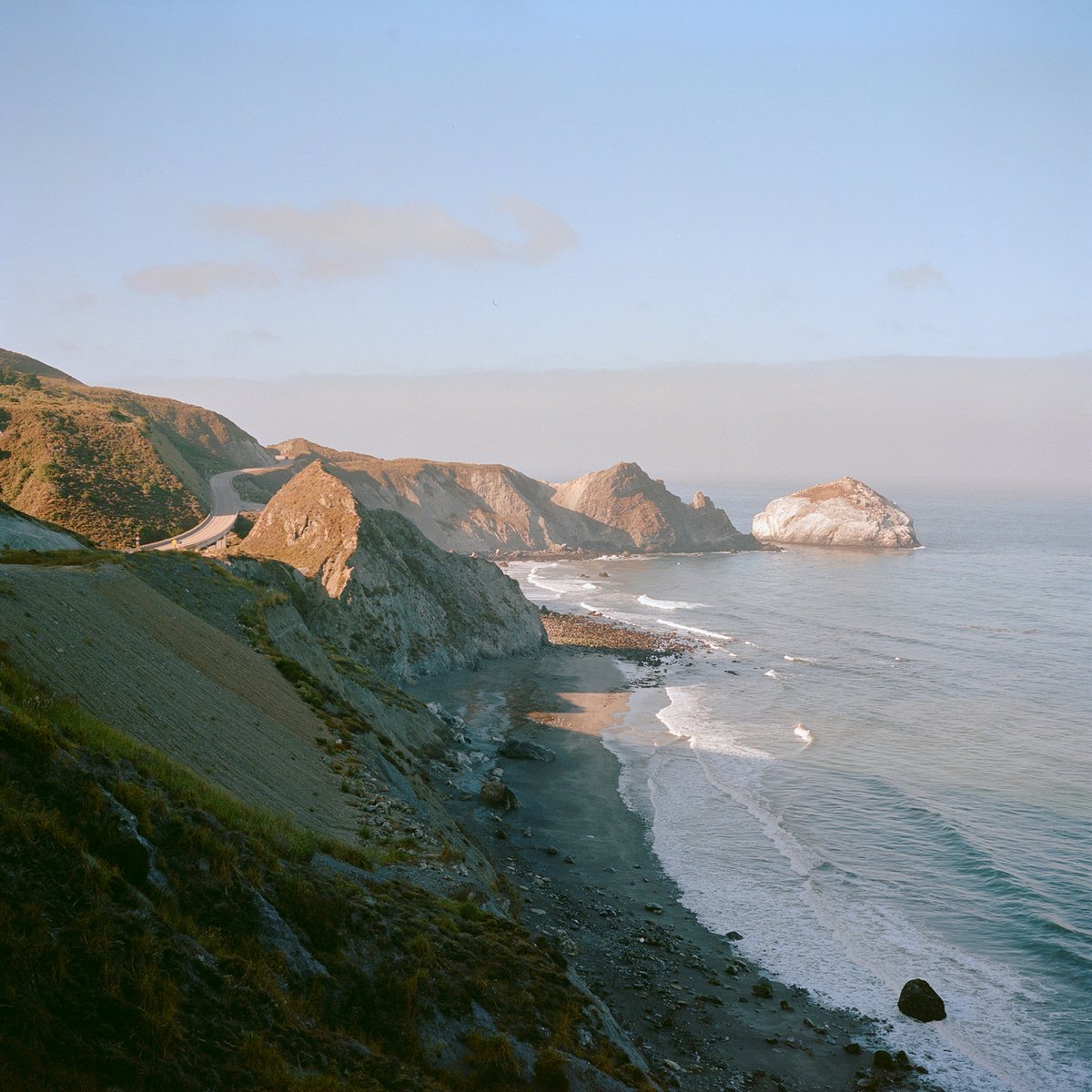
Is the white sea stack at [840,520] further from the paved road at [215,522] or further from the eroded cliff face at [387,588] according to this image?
the paved road at [215,522]

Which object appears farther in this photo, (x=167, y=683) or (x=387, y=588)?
(x=387, y=588)

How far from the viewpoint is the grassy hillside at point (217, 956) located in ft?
28.1

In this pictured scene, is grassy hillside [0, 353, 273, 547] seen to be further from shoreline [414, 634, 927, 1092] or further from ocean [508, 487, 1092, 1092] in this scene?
ocean [508, 487, 1092, 1092]

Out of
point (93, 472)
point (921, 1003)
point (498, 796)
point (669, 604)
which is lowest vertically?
point (921, 1003)

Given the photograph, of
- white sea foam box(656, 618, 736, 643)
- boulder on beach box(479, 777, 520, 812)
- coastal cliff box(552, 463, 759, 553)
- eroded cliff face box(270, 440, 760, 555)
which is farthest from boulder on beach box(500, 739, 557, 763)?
coastal cliff box(552, 463, 759, 553)

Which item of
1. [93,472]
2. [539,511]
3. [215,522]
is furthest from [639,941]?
[539,511]

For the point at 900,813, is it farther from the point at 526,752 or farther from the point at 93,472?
the point at 93,472

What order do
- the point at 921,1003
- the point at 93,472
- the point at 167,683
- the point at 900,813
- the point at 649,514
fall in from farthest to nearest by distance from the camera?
the point at 649,514 < the point at 93,472 < the point at 900,813 < the point at 921,1003 < the point at 167,683

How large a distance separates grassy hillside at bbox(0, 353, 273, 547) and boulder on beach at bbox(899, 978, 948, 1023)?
152 ft

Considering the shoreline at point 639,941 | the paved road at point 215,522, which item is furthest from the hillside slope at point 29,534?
the shoreline at point 639,941

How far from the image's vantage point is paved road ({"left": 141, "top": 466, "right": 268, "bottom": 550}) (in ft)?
169

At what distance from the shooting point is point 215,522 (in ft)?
206

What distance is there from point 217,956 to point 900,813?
98.1ft

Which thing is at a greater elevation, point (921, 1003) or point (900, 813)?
point (900, 813)
